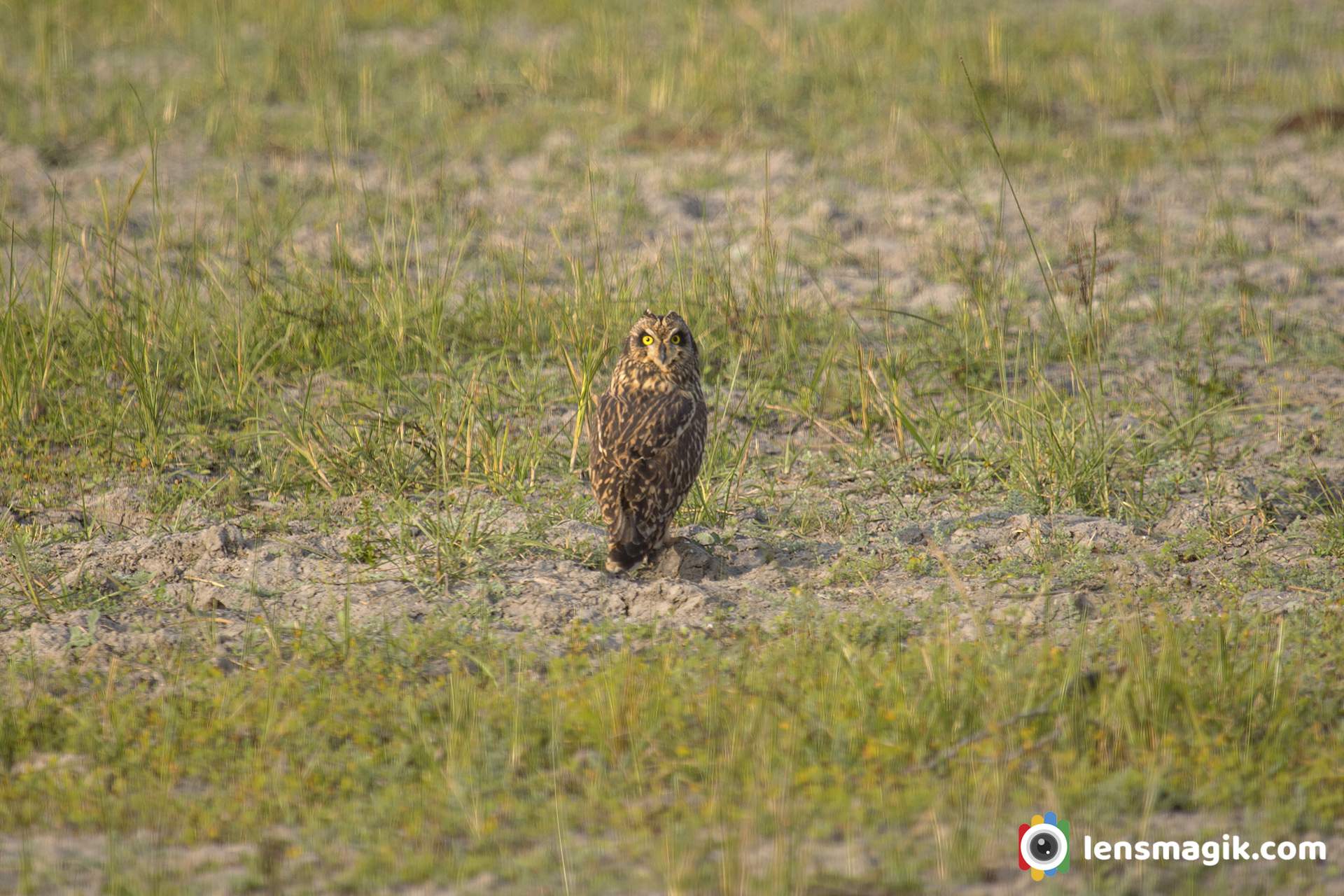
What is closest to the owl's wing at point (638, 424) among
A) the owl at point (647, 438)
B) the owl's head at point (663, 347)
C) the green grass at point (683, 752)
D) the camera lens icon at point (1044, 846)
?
the owl at point (647, 438)

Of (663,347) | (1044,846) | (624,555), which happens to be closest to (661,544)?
(624,555)

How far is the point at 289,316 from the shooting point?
731 centimetres

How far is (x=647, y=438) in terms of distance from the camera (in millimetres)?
5426

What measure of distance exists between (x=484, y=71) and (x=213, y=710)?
27.3 ft

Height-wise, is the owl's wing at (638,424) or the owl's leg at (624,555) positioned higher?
the owl's wing at (638,424)

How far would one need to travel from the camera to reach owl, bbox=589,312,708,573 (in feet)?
17.5

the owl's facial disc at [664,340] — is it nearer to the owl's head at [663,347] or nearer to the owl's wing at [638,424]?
the owl's head at [663,347]

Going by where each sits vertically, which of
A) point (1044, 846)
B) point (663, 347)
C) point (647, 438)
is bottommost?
point (1044, 846)

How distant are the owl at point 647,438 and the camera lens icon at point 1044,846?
201 centimetres

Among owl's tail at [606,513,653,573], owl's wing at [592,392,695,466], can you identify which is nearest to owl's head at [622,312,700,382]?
owl's wing at [592,392,695,466]

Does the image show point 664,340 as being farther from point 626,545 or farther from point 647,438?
point 626,545

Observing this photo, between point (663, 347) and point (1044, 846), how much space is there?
2.63 meters

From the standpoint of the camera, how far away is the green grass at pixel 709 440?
389 centimetres

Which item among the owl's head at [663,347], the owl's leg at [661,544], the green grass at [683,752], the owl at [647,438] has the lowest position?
the green grass at [683,752]
